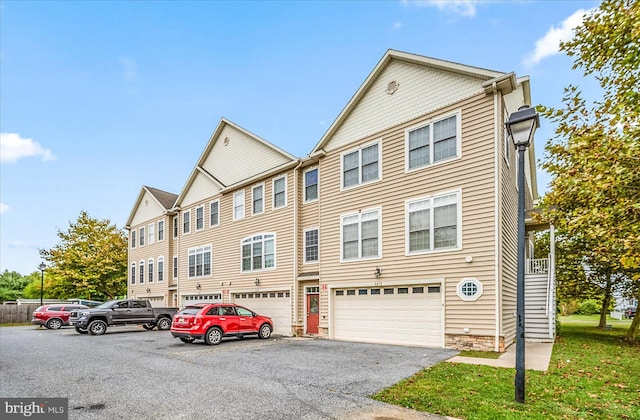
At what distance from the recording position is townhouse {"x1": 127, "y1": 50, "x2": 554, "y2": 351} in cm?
1190

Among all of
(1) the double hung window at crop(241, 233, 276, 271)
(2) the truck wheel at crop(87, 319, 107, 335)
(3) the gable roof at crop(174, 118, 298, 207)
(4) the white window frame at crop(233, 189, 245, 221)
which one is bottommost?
(2) the truck wheel at crop(87, 319, 107, 335)

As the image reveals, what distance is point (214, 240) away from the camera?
74.1 ft

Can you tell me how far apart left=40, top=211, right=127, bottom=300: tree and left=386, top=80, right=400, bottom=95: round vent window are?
32642 millimetres

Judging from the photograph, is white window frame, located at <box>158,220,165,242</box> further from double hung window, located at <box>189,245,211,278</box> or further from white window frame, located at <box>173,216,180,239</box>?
double hung window, located at <box>189,245,211,278</box>

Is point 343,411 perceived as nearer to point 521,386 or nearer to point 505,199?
point 521,386

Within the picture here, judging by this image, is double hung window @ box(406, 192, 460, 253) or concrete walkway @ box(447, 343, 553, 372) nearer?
concrete walkway @ box(447, 343, 553, 372)

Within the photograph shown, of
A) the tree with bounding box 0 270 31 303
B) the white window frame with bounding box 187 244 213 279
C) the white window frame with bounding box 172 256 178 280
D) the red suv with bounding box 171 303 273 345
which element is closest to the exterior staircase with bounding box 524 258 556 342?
the red suv with bounding box 171 303 273 345

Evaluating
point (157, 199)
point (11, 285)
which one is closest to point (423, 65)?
point (157, 199)

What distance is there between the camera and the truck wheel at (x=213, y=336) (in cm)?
1399

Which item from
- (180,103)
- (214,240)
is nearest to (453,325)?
(214,240)

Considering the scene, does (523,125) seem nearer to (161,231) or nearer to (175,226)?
(175,226)

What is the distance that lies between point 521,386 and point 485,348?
5.56 meters

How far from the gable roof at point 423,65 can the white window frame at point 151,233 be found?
17.4 metres

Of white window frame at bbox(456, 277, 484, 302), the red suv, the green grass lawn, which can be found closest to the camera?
the green grass lawn
